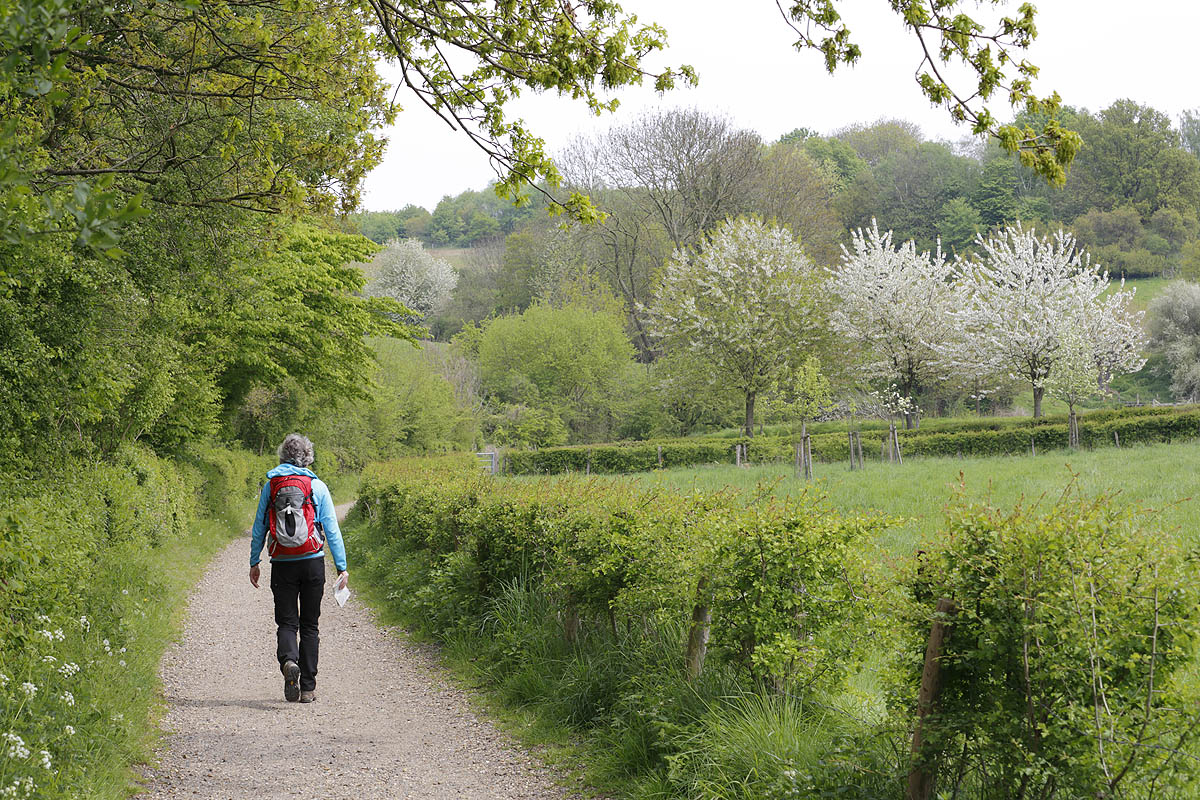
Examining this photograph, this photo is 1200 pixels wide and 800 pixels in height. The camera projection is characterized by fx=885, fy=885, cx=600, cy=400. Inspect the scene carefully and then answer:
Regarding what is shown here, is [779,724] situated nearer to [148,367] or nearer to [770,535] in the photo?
[770,535]

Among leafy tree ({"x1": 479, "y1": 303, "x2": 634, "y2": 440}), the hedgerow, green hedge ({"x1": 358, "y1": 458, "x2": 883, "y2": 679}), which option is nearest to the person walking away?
the hedgerow

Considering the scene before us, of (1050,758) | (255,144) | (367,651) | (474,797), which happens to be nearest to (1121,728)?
(1050,758)

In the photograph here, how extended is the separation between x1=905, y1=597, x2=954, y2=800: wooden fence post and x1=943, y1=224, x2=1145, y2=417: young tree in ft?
121

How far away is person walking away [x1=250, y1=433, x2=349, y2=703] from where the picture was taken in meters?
6.81

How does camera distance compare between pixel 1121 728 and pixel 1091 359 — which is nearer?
pixel 1121 728

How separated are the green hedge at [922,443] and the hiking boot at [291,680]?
75.1 ft

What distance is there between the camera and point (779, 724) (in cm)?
428

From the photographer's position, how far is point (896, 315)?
141 ft

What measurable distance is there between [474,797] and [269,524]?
2937 mm

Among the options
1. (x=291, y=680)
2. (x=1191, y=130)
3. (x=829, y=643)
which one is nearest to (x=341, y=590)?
(x=291, y=680)

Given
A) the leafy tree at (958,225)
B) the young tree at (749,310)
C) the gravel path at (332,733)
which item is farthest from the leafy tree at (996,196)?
the gravel path at (332,733)

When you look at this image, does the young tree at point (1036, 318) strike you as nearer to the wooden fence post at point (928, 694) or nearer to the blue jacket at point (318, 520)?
the blue jacket at point (318, 520)

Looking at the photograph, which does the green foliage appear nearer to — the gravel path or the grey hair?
the gravel path

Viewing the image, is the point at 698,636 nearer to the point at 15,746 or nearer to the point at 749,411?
the point at 15,746
